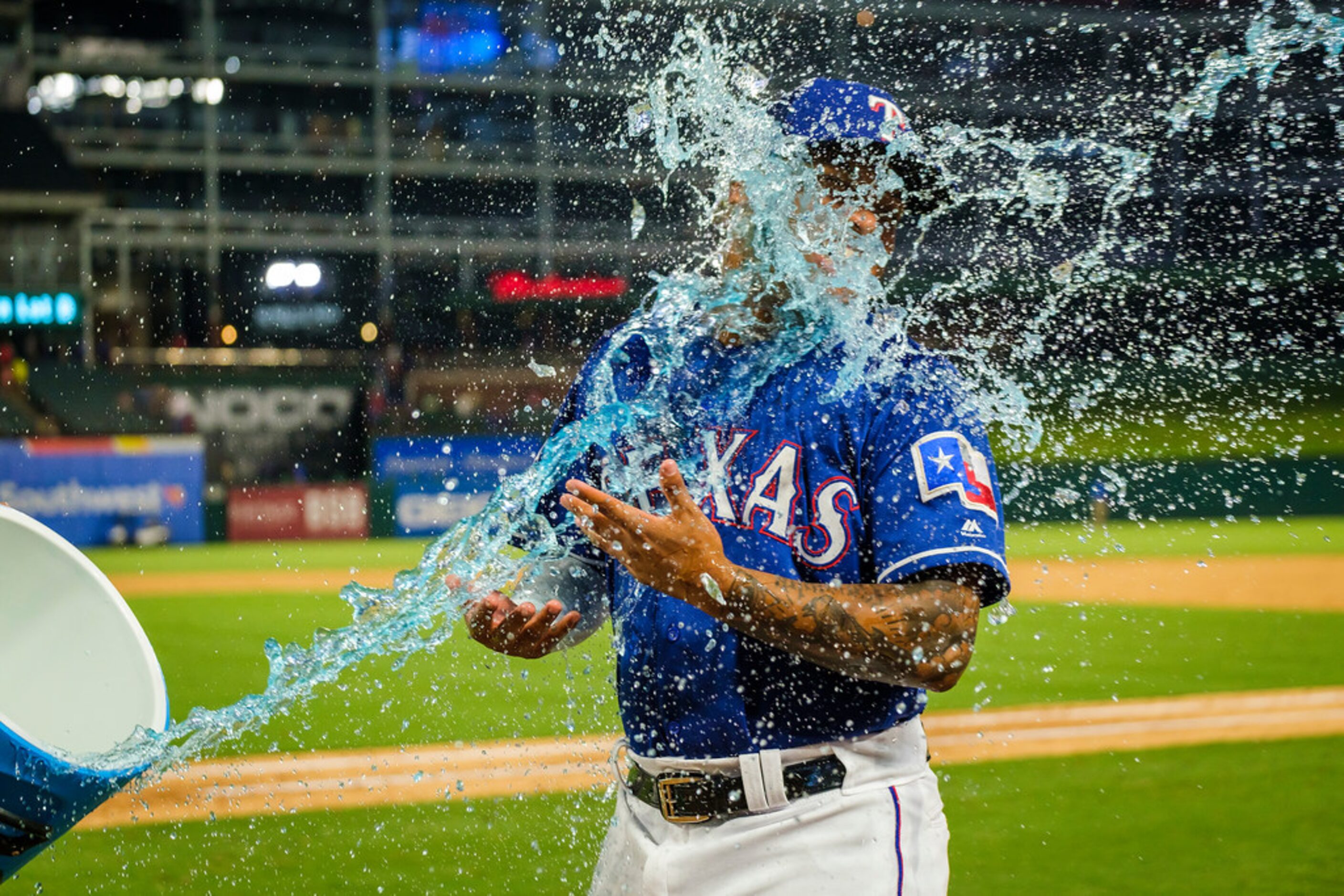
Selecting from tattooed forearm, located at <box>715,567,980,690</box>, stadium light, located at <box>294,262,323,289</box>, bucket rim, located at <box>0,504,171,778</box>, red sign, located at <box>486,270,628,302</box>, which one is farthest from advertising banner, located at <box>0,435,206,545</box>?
tattooed forearm, located at <box>715,567,980,690</box>

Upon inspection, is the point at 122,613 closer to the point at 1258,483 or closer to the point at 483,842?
the point at 483,842

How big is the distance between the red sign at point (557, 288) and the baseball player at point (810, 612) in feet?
105

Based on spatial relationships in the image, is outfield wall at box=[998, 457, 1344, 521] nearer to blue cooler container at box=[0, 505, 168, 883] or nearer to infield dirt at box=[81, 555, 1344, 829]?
infield dirt at box=[81, 555, 1344, 829]

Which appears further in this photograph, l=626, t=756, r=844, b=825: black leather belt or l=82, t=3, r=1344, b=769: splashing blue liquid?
l=82, t=3, r=1344, b=769: splashing blue liquid

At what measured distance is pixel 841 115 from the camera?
79.4 inches

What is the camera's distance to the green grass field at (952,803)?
4516mm

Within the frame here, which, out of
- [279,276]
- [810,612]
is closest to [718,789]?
[810,612]

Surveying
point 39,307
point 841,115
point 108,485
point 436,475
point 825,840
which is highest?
point 841,115

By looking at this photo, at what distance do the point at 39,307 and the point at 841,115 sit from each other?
78.5ft

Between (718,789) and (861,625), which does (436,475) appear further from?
(861,625)

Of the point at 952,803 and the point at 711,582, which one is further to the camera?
the point at 952,803

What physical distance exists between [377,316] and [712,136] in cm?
3514

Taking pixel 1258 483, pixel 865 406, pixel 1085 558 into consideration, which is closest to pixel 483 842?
pixel 865 406

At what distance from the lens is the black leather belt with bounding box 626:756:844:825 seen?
6.19ft
